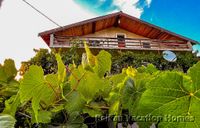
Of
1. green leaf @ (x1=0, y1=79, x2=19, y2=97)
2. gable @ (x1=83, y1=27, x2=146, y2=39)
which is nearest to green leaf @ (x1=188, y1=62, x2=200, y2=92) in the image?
green leaf @ (x1=0, y1=79, x2=19, y2=97)

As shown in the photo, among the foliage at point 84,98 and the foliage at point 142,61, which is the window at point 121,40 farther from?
the foliage at point 84,98

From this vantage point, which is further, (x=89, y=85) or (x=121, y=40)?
(x=121, y=40)

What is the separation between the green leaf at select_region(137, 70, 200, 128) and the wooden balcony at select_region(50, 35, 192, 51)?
11.4 meters

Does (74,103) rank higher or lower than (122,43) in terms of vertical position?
lower

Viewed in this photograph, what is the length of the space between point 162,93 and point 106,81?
0.18m

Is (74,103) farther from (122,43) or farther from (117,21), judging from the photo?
(117,21)

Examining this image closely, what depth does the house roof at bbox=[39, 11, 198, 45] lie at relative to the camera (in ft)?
42.8

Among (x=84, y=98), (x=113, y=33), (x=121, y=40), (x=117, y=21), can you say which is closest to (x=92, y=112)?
(x=84, y=98)

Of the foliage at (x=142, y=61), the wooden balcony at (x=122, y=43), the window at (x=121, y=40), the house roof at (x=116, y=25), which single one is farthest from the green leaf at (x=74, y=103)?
the window at (x=121, y=40)

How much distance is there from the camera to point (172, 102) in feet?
0.87

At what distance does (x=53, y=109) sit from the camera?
1.29ft

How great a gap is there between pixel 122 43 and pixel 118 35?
79 cm

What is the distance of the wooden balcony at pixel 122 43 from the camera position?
12.7 metres

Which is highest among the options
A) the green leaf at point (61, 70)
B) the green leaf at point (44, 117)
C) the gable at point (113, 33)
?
the gable at point (113, 33)
